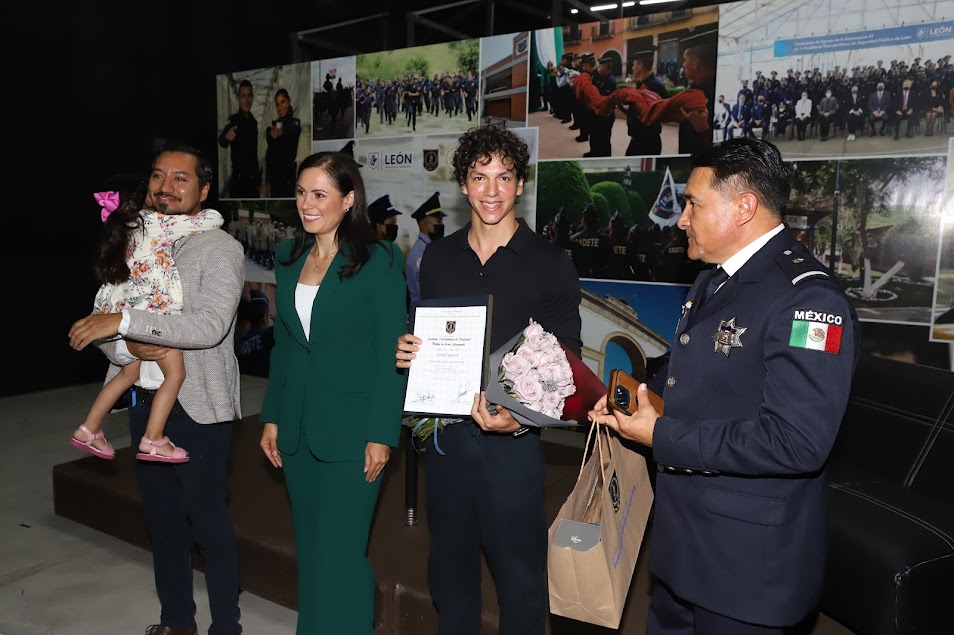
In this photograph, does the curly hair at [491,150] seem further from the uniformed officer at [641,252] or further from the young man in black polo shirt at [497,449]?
the uniformed officer at [641,252]

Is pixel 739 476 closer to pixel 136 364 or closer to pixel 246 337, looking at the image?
pixel 136 364

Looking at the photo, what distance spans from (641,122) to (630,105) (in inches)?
6.1

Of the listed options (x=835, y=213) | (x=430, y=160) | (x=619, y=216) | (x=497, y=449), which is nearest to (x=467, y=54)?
(x=430, y=160)

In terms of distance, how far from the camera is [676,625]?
1680 millimetres

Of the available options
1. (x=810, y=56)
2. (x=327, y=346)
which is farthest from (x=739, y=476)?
(x=810, y=56)

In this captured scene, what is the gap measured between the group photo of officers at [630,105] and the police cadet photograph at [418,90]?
0.76 metres

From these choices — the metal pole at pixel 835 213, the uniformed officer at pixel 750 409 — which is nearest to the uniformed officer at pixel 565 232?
the metal pole at pixel 835 213

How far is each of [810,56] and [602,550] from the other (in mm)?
4215

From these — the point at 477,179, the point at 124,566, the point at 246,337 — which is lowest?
the point at 124,566

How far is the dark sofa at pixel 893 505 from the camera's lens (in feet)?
7.52

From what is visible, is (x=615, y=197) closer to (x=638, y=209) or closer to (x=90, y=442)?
(x=638, y=209)

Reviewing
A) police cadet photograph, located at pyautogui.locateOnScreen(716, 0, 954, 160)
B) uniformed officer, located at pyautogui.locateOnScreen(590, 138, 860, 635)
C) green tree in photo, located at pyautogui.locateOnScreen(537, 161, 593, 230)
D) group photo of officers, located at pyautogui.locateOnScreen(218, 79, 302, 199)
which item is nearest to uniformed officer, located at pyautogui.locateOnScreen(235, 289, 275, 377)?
group photo of officers, located at pyautogui.locateOnScreen(218, 79, 302, 199)

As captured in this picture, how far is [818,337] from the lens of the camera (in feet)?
4.30

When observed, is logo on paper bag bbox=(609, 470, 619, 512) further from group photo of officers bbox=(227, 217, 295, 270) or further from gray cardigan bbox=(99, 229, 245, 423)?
group photo of officers bbox=(227, 217, 295, 270)
